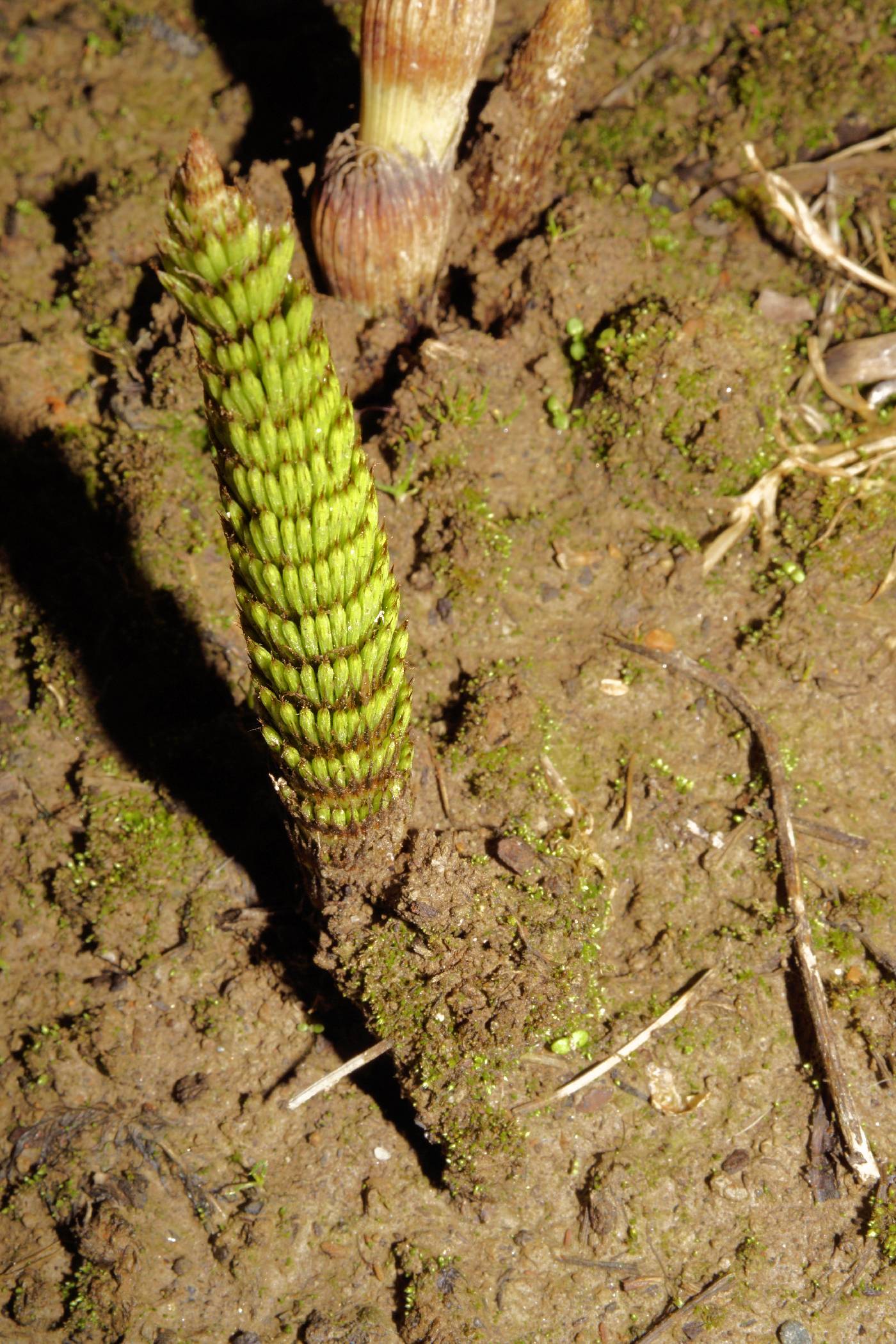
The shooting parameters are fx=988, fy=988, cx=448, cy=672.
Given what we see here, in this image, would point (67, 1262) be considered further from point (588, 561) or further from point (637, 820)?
point (588, 561)

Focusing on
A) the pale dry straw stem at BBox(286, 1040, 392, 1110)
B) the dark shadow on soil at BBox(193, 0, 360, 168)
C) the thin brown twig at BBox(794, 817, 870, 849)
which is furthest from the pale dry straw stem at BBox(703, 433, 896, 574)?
the dark shadow on soil at BBox(193, 0, 360, 168)

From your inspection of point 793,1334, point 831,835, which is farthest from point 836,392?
point 793,1334

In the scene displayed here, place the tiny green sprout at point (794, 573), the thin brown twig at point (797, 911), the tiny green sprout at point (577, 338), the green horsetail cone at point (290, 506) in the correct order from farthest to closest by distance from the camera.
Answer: the tiny green sprout at point (577, 338) < the tiny green sprout at point (794, 573) < the thin brown twig at point (797, 911) < the green horsetail cone at point (290, 506)

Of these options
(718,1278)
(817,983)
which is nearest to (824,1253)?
(718,1278)

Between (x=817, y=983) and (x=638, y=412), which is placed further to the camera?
(x=638, y=412)

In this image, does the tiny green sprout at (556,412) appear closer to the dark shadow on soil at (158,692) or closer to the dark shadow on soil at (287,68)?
the dark shadow on soil at (287,68)

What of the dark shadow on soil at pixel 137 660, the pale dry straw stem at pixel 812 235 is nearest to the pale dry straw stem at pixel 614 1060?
the dark shadow on soil at pixel 137 660
